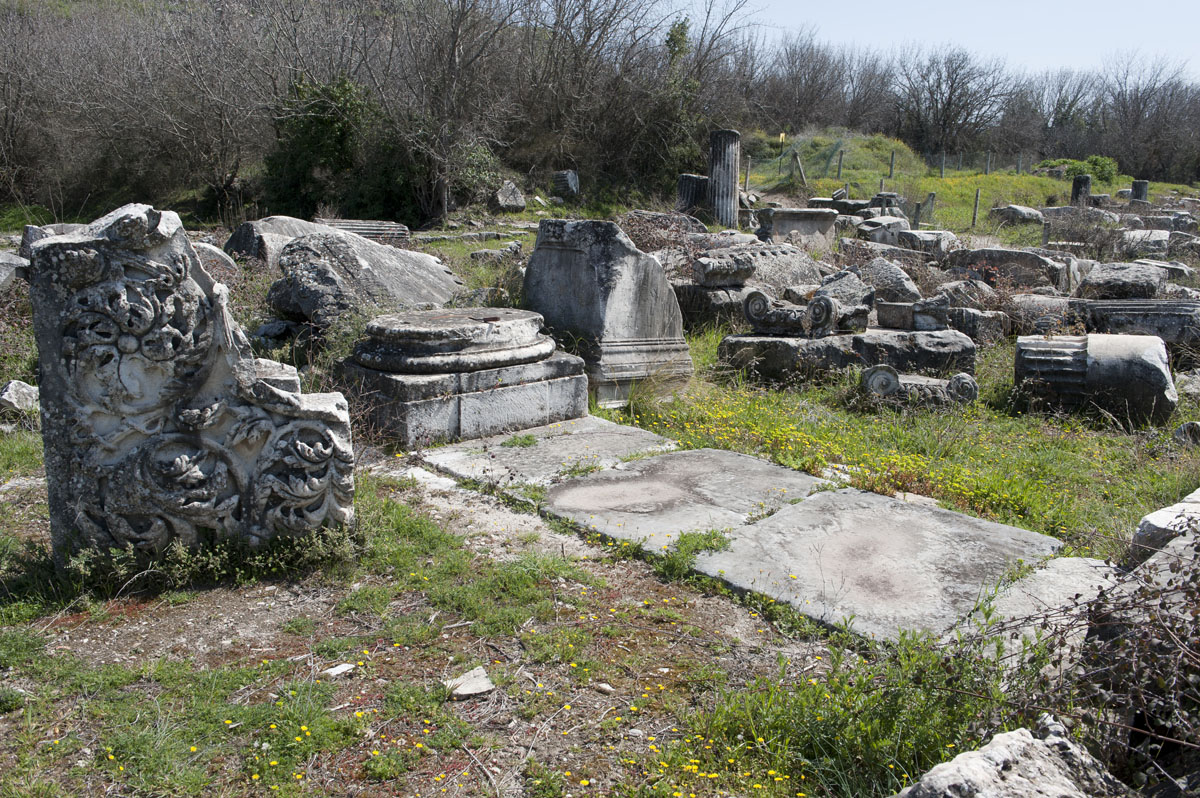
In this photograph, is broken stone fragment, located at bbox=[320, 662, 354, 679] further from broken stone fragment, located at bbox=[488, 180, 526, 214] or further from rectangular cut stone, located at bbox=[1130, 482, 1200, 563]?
broken stone fragment, located at bbox=[488, 180, 526, 214]

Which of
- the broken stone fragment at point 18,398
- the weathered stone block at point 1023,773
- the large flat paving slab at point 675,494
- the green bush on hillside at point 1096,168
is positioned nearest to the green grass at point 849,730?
the weathered stone block at point 1023,773

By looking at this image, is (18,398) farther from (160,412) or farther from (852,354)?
(852,354)

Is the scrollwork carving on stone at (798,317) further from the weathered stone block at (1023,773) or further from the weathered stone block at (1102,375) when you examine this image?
the weathered stone block at (1023,773)

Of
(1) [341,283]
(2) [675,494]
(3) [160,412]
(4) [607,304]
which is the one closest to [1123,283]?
(4) [607,304]

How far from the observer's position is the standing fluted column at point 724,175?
58.4 feet

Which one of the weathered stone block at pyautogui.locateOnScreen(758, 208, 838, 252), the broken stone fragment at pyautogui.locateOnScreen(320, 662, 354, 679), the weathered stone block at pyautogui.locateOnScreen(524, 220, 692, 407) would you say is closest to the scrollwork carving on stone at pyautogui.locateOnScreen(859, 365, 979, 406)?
the weathered stone block at pyautogui.locateOnScreen(524, 220, 692, 407)

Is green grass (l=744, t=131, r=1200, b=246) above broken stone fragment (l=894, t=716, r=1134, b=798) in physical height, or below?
above

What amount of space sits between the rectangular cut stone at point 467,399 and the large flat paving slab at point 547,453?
3.5 inches

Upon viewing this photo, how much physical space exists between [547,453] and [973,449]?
2.87 m

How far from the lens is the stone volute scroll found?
298 centimetres

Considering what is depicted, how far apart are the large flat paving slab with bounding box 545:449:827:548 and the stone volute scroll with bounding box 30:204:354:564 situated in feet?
3.93

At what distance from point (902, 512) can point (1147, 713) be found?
6.98 ft

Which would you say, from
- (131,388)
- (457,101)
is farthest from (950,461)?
(457,101)

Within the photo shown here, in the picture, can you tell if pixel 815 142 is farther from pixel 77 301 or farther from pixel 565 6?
pixel 77 301
